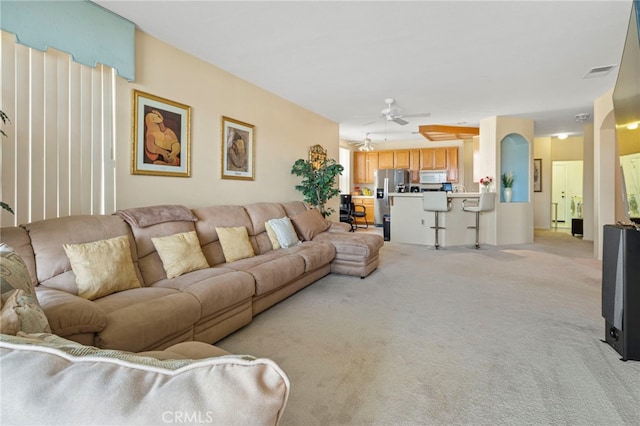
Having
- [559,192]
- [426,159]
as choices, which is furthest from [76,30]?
[559,192]

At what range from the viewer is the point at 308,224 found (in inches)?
170

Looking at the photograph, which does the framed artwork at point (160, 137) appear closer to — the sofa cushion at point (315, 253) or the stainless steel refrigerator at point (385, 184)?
the sofa cushion at point (315, 253)


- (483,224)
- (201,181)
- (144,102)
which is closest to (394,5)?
(144,102)

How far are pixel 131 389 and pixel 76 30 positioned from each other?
2980 mm

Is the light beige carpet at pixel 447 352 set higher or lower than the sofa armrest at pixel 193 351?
lower

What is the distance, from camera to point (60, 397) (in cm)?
41

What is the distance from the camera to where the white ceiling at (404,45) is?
2539mm

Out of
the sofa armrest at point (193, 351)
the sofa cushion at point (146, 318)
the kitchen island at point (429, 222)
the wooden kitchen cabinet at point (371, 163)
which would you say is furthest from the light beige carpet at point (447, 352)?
the wooden kitchen cabinet at point (371, 163)

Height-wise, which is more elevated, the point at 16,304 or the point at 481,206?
the point at 481,206

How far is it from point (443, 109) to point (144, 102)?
15.4 ft

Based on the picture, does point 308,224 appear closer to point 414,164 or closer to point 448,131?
point 448,131

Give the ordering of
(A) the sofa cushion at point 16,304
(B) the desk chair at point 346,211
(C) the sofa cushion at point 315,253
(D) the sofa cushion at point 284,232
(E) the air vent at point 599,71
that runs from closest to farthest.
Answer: (A) the sofa cushion at point 16,304 < (C) the sofa cushion at point 315,253 < (E) the air vent at point 599,71 < (D) the sofa cushion at point 284,232 < (B) the desk chair at point 346,211

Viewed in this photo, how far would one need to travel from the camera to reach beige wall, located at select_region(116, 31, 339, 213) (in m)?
2.83

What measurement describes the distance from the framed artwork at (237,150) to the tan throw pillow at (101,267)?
1.83 metres
